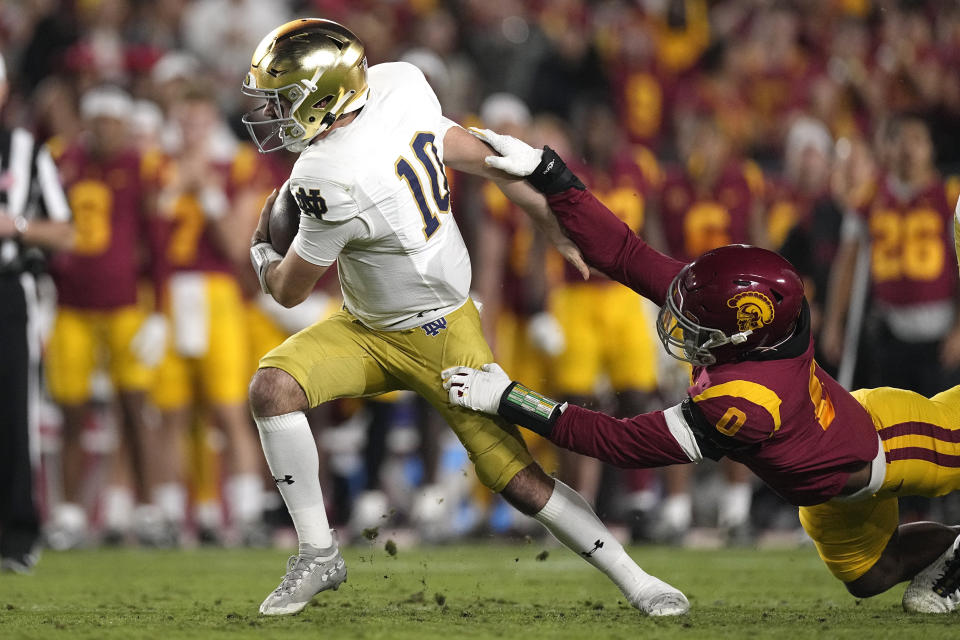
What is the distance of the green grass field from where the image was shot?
3.74 meters

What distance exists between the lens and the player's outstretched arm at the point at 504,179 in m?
4.21

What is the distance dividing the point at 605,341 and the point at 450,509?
4.39 ft

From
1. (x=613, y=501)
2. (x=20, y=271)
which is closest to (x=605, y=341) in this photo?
(x=613, y=501)

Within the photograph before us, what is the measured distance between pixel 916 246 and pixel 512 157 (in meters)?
3.38

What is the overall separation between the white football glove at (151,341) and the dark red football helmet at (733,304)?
12.9 ft

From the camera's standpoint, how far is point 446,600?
185 inches

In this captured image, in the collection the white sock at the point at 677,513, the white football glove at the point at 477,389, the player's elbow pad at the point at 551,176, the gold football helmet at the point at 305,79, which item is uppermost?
the gold football helmet at the point at 305,79

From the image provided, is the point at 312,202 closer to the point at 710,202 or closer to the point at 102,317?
the point at 102,317

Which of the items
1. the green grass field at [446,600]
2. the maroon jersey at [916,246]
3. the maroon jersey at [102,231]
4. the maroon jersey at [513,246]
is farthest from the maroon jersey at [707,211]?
the maroon jersey at [102,231]

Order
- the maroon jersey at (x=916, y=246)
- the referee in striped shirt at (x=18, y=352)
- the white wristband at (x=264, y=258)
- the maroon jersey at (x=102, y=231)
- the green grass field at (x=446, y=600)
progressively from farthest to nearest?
the maroon jersey at (x=102, y=231) → the maroon jersey at (x=916, y=246) → the referee in striped shirt at (x=18, y=352) → the white wristband at (x=264, y=258) → the green grass field at (x=446, y=600)

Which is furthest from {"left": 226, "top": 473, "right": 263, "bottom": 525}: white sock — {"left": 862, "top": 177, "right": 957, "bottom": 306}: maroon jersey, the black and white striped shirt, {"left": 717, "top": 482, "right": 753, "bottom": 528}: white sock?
{"left": 862, "top": 177, "right": 957, "bottom": 306}: maroon jersey

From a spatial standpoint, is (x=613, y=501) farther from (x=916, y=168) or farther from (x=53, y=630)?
(x=53, y=630)

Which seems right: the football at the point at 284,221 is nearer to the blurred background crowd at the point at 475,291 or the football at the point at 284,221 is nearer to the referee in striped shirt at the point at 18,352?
the referee in striped shirt at the point at 18,352

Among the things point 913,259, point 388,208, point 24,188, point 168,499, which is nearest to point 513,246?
point 913,259
